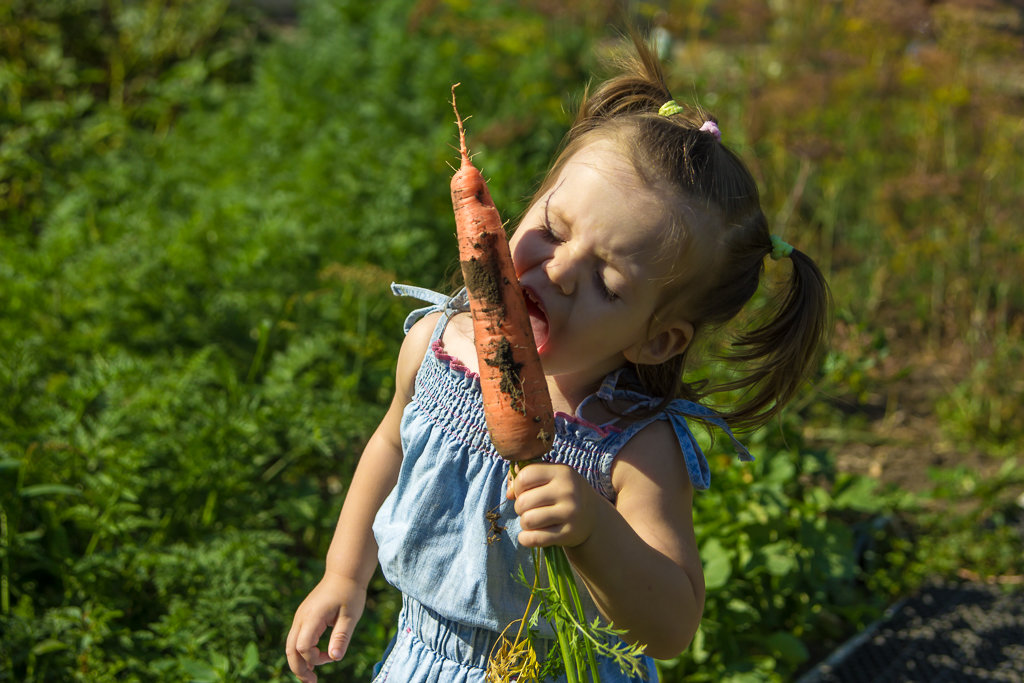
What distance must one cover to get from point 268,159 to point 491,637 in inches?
127

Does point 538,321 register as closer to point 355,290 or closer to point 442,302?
point 442,302

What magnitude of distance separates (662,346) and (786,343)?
28 cm

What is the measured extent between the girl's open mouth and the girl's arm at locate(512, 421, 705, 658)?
0.23m

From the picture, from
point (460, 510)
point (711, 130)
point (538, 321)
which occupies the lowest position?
point (460, 510)

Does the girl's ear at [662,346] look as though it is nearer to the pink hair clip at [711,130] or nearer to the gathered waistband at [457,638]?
the pink hair clip at [711,130]

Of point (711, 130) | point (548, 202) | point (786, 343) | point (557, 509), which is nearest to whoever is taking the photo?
point (557, 509)

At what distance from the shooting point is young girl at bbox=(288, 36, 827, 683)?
5.07 ft

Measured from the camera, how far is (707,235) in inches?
64.4

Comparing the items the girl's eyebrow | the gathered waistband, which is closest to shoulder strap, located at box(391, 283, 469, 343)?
the girl's eyebrow

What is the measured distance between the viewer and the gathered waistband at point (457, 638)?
1.78 metres

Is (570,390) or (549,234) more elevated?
(549,234)

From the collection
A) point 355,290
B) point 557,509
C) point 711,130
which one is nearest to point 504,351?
point 557,509

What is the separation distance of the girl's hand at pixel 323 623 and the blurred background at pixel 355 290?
23 centimetres

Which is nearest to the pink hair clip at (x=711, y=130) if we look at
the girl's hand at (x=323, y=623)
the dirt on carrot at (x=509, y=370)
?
the dirt on carrot at (x=509, y=370)
